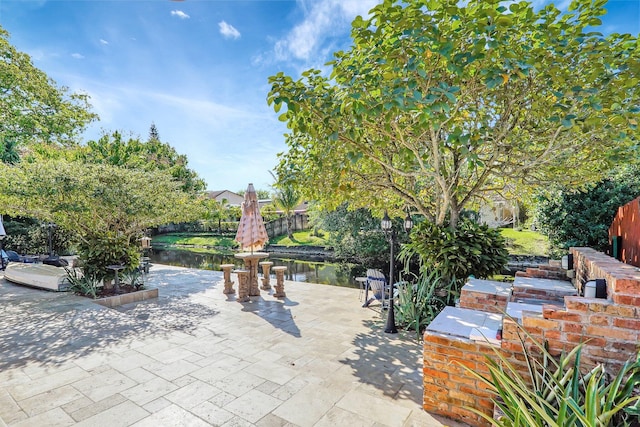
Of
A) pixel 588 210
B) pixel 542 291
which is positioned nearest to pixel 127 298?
pixel 542 291

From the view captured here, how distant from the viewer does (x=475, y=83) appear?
14.2 ft

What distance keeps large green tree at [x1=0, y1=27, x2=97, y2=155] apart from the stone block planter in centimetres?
483

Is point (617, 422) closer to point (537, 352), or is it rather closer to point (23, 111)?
point (537, 352)

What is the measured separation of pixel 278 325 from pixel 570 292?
13.8ft

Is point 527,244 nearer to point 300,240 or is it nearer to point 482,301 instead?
point 300,240

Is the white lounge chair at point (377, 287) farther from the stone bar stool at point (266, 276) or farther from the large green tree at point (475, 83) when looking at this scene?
the stone bar stool at point (266, 276)

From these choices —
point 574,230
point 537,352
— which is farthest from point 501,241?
point 574,230

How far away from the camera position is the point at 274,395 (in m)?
3.16

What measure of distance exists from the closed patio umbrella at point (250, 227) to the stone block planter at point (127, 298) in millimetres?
2321

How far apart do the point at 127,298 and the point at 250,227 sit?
3.06 m

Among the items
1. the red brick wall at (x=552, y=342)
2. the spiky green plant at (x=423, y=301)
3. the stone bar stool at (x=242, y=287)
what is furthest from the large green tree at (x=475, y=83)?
the stone bar stool at (x=242, y=287)

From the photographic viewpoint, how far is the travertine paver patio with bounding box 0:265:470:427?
9.38ft

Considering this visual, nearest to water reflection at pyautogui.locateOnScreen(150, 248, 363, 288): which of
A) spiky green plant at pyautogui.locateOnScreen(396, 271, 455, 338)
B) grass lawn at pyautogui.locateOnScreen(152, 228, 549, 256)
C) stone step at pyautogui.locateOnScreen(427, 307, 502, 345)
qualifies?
grass lawn at pyautogui.locateOnScreen(152, 228, 549, 256)

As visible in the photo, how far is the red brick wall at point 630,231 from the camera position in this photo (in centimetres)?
405
